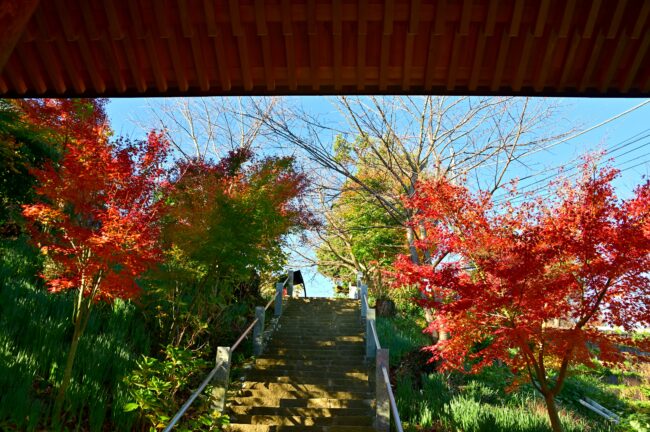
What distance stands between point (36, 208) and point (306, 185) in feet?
23.1

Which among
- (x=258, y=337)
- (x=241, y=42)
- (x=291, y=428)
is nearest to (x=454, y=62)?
(x=241, y=42)

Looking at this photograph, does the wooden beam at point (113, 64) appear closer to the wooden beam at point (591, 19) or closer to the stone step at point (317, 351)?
the wooden beam at point (591, 19)

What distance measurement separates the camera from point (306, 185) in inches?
468

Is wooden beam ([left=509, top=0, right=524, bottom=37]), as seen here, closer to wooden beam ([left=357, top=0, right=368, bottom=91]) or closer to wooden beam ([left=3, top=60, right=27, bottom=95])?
wooden beam ([left=357, top=0, right=368, bottom=91])

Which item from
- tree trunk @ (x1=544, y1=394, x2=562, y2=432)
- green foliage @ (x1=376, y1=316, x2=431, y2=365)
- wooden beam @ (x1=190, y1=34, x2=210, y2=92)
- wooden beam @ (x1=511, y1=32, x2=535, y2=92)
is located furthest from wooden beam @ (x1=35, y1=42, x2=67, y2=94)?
green foliage @ (x1=376, y1=316, x2=431, y2=365)

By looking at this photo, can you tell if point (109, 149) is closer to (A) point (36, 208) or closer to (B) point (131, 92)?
(A) point (36, 208)

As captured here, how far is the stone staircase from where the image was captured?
20.0 feet

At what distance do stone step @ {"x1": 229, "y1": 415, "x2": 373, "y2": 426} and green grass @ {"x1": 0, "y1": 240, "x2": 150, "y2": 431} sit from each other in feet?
5.56

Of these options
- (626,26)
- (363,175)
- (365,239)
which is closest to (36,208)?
(626,26)

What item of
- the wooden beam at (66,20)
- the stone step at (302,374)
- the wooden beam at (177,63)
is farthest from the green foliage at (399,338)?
the wooden beam at (66,20)

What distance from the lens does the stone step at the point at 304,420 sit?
239 inches

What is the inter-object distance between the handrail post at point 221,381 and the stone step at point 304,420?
389mm

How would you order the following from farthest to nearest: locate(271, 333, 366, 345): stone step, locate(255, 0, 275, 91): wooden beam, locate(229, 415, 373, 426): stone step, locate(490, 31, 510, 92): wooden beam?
locate(271, 333, 366, 345): stone step, locate(229, 415, 373, 426): stone step, locate(490, 31, 510, 92): wooden beam, locate(255, 0, 275, 91): wooden beam

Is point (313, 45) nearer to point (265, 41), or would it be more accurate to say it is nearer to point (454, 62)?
point (265, 41)
